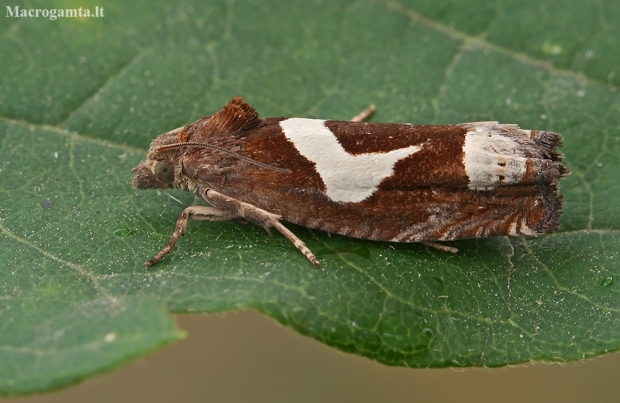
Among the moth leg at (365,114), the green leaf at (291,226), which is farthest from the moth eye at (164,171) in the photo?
the moth leg at (365,114)

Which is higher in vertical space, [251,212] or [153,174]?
[153,174]

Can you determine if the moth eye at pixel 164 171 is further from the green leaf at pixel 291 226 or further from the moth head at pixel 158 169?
the green leaf at pixel 291 226

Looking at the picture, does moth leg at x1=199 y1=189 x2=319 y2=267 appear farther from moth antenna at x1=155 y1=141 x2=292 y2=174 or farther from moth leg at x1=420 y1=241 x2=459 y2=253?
moth leg at x1=420 y1=241 x2=459 y2=253

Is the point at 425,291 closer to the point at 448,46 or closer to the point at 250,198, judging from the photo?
the point at 250,198

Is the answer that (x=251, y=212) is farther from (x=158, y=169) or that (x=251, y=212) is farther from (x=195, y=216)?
(x=158, y=169)

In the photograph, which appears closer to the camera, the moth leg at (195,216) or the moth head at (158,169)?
the moth leg at (195,216)


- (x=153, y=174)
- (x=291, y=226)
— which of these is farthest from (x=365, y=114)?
(x=153, y=174)

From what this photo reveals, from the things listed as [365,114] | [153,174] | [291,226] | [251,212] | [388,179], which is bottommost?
[291,226]
